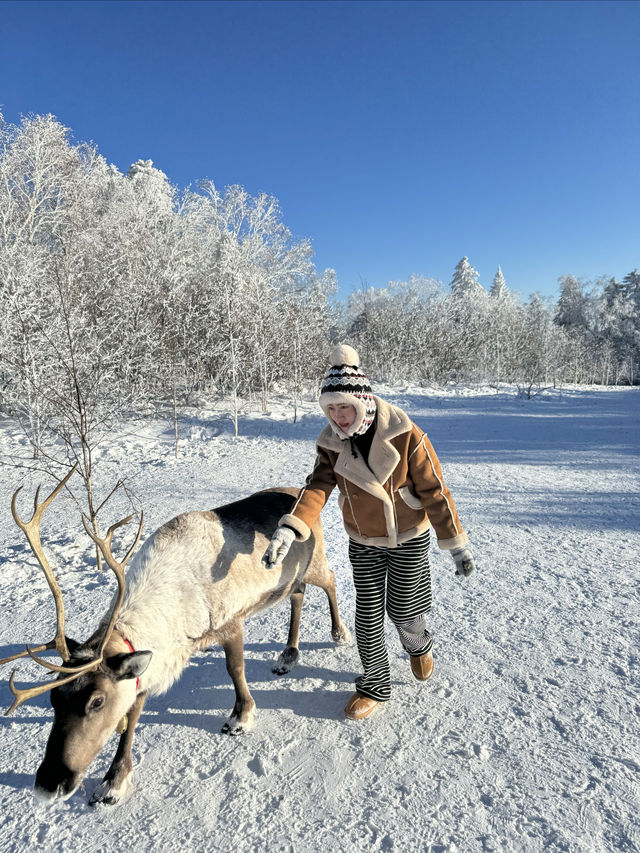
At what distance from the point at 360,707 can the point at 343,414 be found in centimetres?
153

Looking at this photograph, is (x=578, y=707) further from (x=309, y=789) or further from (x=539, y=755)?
(x=309, y=789)

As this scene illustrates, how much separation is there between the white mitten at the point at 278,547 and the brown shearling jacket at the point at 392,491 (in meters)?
0.05

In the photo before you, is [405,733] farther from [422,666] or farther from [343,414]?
[343,414]

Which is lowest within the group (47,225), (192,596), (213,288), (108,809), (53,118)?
(108,809)

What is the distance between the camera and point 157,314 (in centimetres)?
1384

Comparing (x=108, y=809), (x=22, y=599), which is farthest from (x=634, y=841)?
(x=22, y=599)

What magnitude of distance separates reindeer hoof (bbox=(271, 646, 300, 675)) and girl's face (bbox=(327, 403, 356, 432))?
5.02 ft

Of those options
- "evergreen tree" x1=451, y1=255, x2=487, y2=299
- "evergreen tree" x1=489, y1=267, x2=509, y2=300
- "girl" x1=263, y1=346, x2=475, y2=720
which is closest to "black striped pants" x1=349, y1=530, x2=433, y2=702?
"girl" x1=263, y1=346, x2=475, y2=720

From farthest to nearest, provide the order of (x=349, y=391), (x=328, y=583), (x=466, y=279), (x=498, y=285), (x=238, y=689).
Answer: (x=498, y=285)
(x=466, y=279)
(x=328, y=583)
(x=238, y=689)
(x=349, y=391)

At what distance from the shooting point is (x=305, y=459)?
9586 millimetres

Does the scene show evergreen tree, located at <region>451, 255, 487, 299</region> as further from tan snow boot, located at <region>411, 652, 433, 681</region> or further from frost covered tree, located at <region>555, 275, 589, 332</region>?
tan snow boot, located at <region>411, 652, 433, 681</region>

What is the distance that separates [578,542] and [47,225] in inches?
830

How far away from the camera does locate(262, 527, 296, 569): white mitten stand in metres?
2.31

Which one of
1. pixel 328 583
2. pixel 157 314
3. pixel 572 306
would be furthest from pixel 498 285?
pixel 328 583
